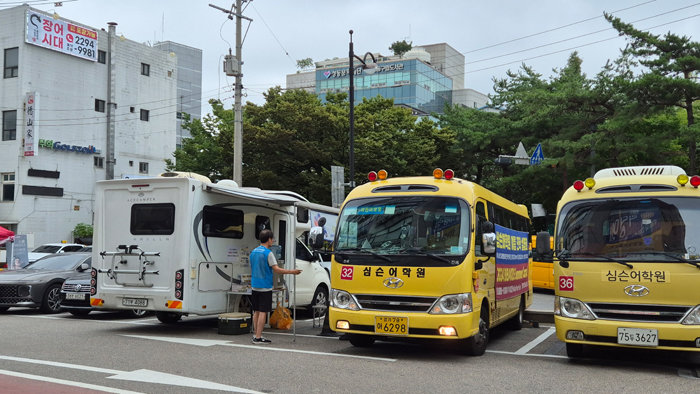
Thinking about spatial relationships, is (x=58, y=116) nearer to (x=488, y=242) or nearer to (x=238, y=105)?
(x=238, y=105)

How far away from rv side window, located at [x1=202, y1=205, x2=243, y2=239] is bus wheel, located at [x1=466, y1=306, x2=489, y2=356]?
17.0 ft

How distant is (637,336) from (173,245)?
7.62 m

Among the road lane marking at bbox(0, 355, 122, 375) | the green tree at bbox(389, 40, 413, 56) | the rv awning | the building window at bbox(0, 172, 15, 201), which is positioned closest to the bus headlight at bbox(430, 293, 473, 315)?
the road lane marking at bbox(0, 355, 122, 375)

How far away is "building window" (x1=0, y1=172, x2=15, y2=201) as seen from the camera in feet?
125

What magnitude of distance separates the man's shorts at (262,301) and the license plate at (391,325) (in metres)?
2.36

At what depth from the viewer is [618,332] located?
27.8 feet

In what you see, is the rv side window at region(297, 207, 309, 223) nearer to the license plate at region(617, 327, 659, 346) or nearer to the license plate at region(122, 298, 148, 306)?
the license plate at region(122, 298, 148, 306)

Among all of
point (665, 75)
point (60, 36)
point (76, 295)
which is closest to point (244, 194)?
point (76, 295)

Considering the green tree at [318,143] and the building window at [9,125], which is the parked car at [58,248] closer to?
the green tree at [318,143]

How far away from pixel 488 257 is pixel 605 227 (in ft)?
5.70

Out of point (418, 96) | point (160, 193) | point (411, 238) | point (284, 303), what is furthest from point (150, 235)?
point (418, 96)

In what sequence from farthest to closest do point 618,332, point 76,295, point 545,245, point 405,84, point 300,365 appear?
point 405,84
point 76,295
point 545,245
point 300,365
point 618,332

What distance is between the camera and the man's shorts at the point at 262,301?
35.8 ft

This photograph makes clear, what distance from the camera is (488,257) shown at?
9.92 metres
